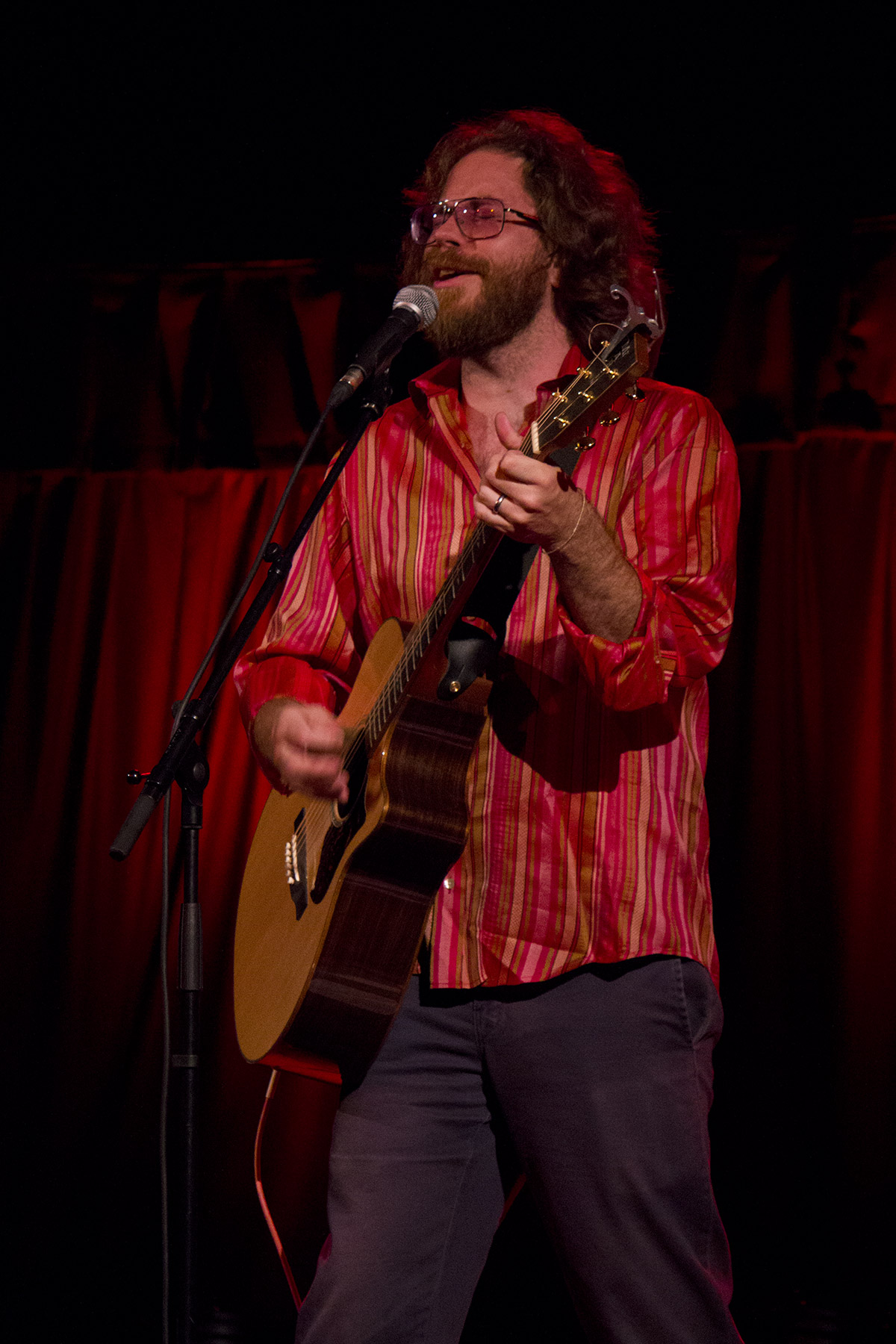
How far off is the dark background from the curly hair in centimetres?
73

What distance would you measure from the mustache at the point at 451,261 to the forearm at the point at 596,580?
34.3 inches

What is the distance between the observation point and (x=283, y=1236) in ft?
11.3

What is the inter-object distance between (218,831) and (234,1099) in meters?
0.85

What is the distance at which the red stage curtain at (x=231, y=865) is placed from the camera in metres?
3.02

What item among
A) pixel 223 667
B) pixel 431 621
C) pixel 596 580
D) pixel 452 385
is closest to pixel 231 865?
pixel 452 385

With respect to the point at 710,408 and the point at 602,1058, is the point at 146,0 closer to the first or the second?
the point at 710,408

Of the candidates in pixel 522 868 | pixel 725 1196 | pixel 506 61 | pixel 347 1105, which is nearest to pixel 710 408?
pixel 522 868

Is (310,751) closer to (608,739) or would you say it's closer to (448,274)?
(608,739)

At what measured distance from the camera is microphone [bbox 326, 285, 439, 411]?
180 cm

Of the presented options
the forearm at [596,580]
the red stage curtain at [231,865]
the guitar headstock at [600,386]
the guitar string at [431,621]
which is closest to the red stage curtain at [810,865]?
the red stage curtain at [231,865]

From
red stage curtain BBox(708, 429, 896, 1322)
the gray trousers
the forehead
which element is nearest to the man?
the gray trousers

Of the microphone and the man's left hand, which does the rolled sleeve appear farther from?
the microphone

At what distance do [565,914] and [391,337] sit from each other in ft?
3.09

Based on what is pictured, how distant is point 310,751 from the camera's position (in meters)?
1.89
